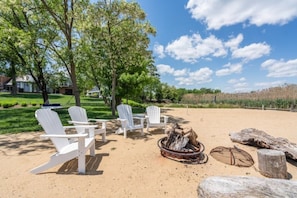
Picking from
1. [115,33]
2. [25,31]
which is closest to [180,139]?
[115,33]

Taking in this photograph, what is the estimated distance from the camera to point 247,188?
152cm

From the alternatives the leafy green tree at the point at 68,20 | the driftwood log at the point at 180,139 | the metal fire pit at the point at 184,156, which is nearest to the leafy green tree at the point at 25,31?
the leafy green tree at the point at 68,20

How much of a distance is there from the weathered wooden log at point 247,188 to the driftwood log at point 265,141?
245cm

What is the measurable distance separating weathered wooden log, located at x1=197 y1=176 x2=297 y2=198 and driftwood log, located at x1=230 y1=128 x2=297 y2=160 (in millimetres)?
2449

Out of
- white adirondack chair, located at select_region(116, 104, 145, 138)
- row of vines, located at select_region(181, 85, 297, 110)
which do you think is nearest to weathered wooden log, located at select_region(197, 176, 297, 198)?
white adirondack chair, located at select_region(116, 104, 145, 138)

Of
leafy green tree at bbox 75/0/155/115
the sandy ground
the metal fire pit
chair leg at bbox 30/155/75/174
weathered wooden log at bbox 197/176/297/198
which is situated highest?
leafy green tree at bbox 75/0/155/115

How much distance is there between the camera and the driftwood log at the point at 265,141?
3.47m

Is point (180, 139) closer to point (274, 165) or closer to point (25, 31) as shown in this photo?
point (274, 165)

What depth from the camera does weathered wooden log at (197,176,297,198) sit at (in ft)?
4.71

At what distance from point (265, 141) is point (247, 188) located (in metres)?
2.93

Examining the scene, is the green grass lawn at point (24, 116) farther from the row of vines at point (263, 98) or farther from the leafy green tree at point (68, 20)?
the row of vines at point (263, 98)

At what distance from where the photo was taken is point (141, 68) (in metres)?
9.89

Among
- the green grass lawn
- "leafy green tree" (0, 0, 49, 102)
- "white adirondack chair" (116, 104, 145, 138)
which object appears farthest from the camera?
"leafy green tree" (0, 0, 49, 102)

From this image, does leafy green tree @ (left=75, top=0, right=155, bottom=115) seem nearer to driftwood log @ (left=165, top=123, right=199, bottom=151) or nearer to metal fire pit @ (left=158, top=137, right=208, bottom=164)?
driftwood log @ (left=165, top=123, right=199, bottom=151)
